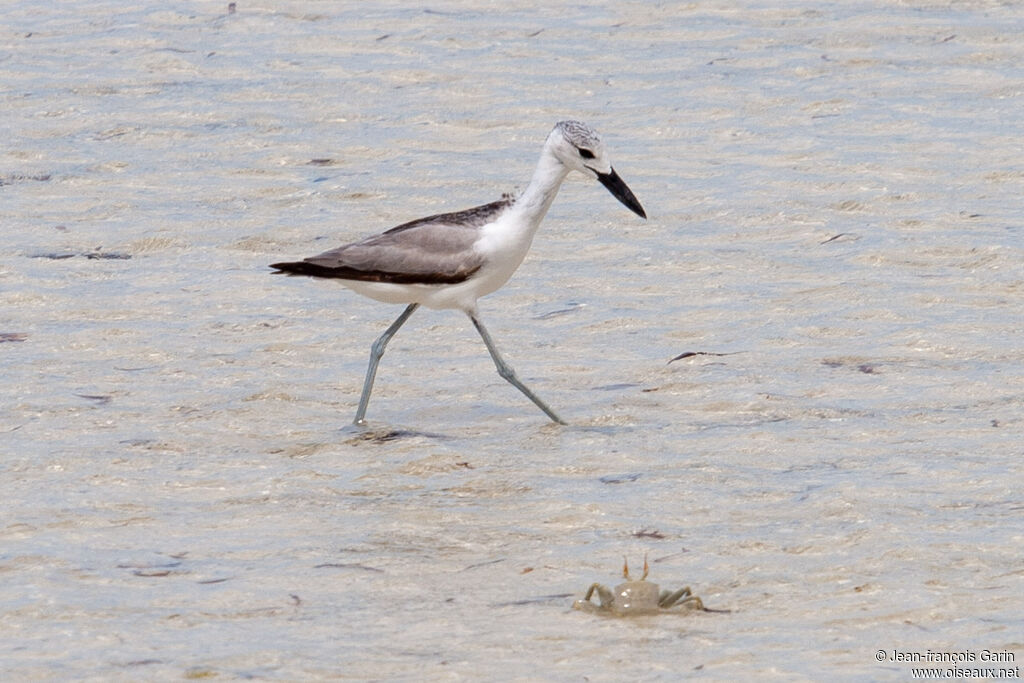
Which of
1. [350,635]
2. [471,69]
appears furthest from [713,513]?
[471,69]

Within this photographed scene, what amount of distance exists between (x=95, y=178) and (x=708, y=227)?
3.47m

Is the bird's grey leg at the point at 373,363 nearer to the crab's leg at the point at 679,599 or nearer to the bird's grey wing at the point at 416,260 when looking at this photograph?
the bird's grey wing at the point at 416,260

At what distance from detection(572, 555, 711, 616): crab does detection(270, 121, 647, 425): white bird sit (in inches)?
81.4

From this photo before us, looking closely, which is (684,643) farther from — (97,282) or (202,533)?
(97,282)

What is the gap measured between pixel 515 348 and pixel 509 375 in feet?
2.74

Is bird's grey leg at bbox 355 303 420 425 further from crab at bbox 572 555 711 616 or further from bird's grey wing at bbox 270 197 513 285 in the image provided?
crab at bbox 572 555 711 616

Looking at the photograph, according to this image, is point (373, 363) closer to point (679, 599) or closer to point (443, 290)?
point (443, 290)

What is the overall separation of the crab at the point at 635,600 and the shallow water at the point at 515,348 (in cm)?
6

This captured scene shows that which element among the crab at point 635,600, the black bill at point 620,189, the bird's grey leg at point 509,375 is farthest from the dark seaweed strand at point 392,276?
the crab at point 635,600

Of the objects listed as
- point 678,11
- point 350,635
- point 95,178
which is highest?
point 678,11

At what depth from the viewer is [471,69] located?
12.3 metres

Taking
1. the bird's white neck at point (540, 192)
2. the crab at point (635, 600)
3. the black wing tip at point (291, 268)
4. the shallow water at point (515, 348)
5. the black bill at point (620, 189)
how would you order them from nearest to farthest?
the crab at point (635, 600) → the shallow water at point (515, 348) → the black wing tip at point (291, 268) → the bird's white neck at point (540, 192) → the black bill at point (620, 189)

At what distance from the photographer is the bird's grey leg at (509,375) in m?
7.21

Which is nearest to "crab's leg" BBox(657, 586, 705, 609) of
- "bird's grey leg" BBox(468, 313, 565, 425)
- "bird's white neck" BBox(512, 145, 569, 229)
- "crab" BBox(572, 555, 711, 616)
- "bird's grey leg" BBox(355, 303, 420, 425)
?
"crab" BBox(572, 555, 711, 616)
